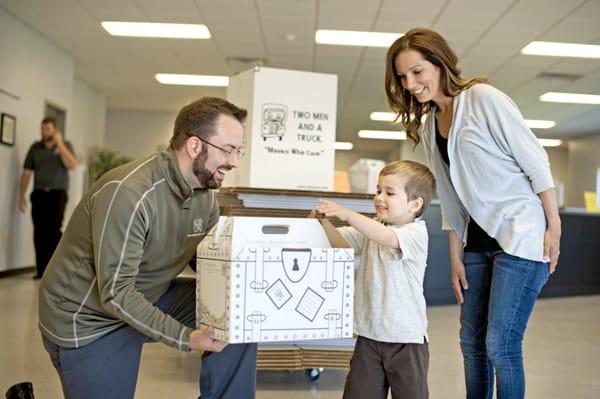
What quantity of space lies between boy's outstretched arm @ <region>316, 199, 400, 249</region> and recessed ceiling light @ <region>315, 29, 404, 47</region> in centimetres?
516

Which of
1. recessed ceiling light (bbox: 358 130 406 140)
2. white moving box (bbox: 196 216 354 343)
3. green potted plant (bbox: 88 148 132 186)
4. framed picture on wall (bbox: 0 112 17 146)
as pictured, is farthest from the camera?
recessed ceiling light (bbox: 358 130 406 140)

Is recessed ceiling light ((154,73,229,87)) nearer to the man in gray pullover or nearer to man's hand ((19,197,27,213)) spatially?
man's hand ((19,197,27,213))

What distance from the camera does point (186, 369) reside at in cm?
294

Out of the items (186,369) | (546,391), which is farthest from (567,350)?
(186,369)

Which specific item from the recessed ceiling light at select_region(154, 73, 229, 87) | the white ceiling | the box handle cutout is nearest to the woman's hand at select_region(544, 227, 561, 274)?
the box handle cutout

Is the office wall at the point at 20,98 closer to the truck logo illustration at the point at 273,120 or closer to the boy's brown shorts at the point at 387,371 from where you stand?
the truck logo illustration at the point at 273,120

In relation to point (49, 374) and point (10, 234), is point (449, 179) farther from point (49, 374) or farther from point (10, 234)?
point (10, 234)

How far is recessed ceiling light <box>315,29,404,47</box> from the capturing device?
6.57 m

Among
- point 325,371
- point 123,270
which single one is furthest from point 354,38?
point 123,270

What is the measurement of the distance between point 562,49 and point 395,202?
232 inches

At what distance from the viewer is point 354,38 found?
675 cm

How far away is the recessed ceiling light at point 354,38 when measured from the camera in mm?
6570

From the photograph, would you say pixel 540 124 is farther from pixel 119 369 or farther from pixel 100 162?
pixel 119 369

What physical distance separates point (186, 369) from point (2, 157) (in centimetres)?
422
